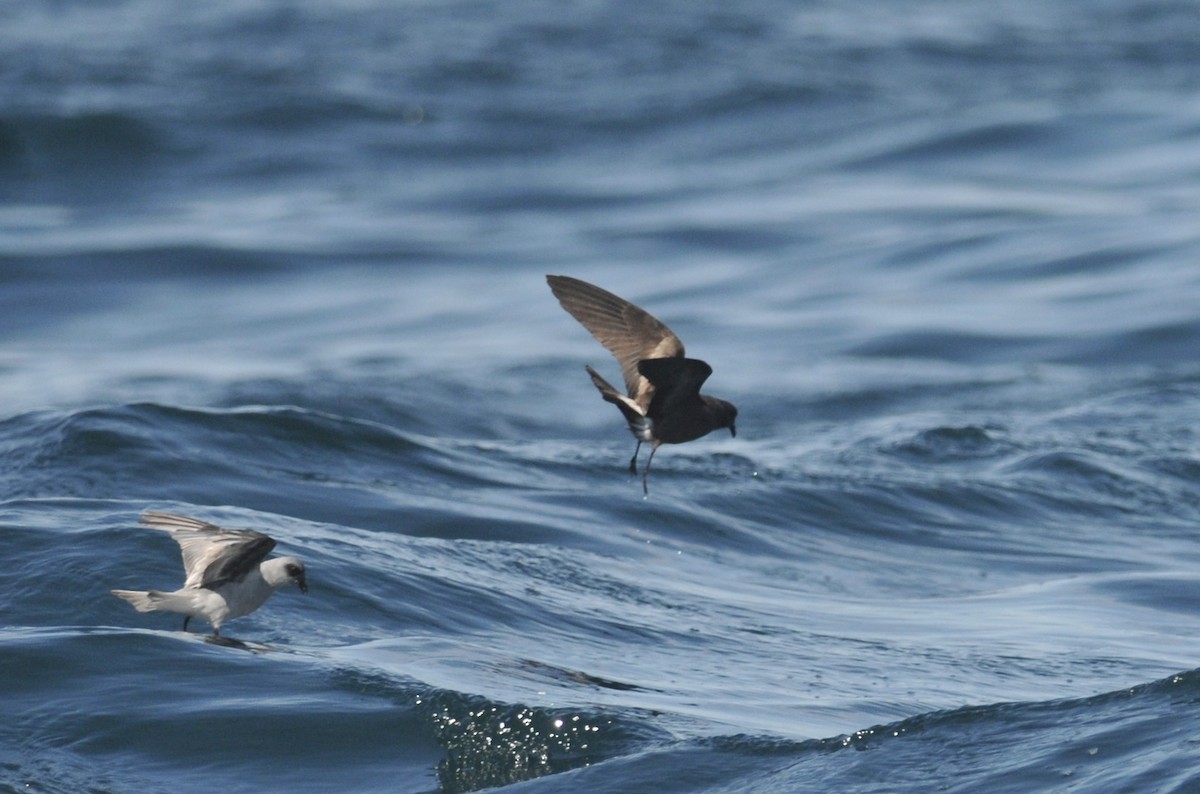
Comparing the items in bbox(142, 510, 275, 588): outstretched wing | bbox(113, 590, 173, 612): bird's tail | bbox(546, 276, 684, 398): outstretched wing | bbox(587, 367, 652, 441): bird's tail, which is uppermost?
bbox(546, 276, 684, 398): outstretched wing

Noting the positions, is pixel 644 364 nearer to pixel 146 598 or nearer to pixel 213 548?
pixel 213 548

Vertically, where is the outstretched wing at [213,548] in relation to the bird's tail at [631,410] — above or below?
below

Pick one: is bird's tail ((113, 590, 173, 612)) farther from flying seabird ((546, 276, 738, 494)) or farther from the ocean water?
flying seabird ((546, 276, 738, 494))

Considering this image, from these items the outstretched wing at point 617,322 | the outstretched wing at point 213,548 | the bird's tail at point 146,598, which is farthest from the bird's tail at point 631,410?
the bird's tail at point 146,598

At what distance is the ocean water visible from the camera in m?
7.36

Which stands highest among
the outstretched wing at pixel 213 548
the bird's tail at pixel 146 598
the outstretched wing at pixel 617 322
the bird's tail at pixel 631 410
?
the outstretched wing at pixel 617 322

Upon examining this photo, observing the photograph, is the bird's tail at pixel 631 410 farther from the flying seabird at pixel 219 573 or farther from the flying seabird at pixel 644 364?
the flying seabird at pixel 219 573

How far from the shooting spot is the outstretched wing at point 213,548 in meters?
7.12

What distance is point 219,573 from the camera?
719 cm

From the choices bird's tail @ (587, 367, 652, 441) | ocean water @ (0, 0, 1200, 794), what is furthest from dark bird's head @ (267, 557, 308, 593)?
bird's tail @ (587, 367, 652, 441)

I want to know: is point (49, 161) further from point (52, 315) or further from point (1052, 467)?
point (1052, 467)

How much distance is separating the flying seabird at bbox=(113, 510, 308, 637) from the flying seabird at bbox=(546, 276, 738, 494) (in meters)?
1.72

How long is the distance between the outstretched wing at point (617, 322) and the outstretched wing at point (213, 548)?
78.9 inches

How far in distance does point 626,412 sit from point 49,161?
24511 millimetres
